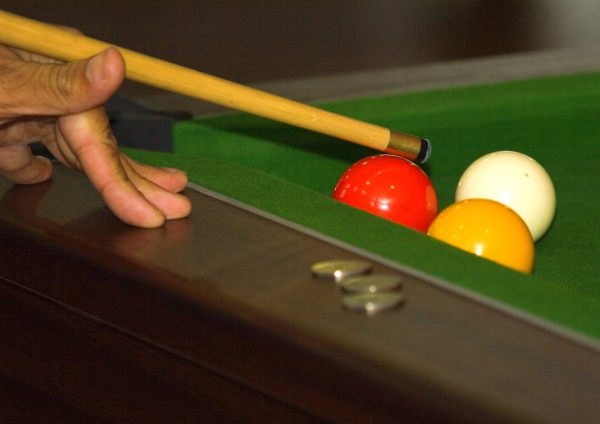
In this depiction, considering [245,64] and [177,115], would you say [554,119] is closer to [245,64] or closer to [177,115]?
[177,115]

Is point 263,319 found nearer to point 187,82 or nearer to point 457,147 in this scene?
point 187,82

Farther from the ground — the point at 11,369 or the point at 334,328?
the point at 334,328

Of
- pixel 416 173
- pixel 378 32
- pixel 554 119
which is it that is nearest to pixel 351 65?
pixel 378 32

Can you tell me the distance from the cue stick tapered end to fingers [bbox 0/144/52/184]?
60cm

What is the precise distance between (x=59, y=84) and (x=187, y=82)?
0.67ft

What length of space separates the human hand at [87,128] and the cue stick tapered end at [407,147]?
40 centimetres

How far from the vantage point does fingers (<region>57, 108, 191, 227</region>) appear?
1.25 metres

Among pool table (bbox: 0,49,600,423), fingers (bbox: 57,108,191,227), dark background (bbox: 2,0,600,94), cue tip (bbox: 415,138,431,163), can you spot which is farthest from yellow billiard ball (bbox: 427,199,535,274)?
dark background (bbox: 2,0,600,94)

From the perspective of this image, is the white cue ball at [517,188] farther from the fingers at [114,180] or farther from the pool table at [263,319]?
the fingers at [114,180]

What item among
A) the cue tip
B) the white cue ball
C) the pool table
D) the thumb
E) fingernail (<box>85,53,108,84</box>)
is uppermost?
fingernail (<box>85,53,108,84</box>)

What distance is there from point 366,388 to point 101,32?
5.03 meters

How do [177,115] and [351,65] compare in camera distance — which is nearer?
[177,115]

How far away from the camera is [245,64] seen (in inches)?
202

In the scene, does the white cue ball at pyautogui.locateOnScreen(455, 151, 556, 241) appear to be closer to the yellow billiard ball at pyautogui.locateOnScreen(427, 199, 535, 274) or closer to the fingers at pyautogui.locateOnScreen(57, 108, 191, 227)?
the yellow billiard ball at pyautogui.locateOnScreen(427, 199, 535, 274)
